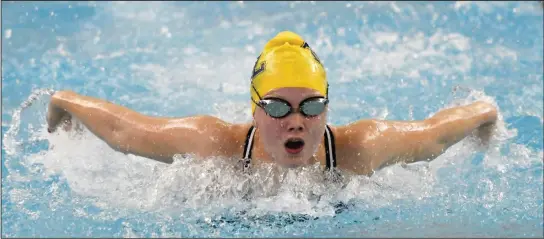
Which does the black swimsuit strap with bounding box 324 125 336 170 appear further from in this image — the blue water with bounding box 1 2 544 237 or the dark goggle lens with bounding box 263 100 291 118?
the dark goggle lens with bounding box 263 100 291 118

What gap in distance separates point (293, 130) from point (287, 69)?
334mm

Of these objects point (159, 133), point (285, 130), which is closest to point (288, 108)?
point (285, 130)

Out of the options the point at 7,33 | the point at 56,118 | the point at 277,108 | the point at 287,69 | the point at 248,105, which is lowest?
the point at 277,108

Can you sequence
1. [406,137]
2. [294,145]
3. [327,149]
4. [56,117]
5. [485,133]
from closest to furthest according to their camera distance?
[294,145]
[327,149]
[406,137]
[56,117]
[485,133]

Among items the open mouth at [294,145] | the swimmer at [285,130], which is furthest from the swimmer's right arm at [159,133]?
the open mouth at [294,145]

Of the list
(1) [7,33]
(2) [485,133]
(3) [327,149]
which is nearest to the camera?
(3) [327,149]

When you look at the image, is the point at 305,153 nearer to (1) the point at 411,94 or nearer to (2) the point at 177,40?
(1) the point at 411,94

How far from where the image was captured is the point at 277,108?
3818mm

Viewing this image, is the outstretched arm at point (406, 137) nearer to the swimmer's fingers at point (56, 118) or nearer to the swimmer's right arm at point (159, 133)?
the swimmer's right arm at point (159, 133)

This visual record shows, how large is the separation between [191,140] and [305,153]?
68 cm

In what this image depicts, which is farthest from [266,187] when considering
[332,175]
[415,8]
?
[415,8]

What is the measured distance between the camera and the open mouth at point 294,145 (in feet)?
12.8

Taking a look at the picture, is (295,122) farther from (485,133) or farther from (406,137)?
(485,133)

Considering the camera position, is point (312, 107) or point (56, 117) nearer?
point (312, 107)
